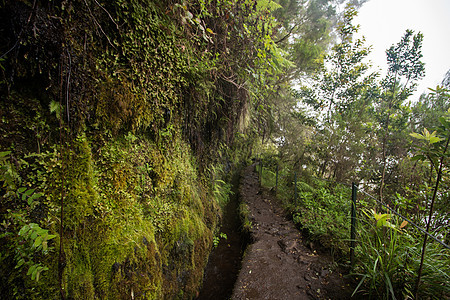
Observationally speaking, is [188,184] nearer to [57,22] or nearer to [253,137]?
[57,22]

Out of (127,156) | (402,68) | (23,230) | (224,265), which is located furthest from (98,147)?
(402,68)

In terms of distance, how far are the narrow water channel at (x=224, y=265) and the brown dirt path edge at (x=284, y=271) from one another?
8.2 inches

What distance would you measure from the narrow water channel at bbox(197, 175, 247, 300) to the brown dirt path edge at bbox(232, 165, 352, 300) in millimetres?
208

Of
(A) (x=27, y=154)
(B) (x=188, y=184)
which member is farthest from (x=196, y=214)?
(A) (x=27, y=154)

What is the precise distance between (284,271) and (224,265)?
3.78 feet

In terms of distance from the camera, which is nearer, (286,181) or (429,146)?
(429,146)

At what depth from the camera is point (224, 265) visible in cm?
344

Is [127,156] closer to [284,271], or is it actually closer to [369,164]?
[284,271]

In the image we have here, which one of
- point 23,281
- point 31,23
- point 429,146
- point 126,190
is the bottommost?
point 23,281

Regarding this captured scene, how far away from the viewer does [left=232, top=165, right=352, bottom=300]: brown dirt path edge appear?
103 inches

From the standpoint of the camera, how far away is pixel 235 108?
4.12 meters

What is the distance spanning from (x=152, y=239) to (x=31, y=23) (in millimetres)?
2191

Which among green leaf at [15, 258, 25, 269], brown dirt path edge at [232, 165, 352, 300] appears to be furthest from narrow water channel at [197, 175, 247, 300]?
green leaf at [15, 258, 25, 269]

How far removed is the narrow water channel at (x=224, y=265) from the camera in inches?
110
